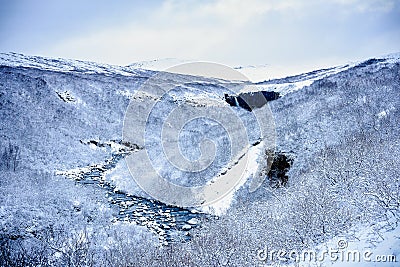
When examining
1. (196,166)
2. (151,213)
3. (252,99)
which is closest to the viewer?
(151,213)

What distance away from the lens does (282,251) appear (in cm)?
1211

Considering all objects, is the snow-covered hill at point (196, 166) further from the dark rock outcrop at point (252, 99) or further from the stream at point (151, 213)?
the dark rock outcrop at point (252, 99)

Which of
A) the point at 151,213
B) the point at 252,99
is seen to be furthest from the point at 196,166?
the point at 252,99

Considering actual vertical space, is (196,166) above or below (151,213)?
above

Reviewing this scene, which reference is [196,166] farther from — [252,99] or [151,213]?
[252,99]

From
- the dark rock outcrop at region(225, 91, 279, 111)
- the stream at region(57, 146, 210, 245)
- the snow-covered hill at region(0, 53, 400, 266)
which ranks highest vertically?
the dark rock outcrop at region(225, 91, 279, 111)

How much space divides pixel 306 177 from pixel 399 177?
9332 millimetres

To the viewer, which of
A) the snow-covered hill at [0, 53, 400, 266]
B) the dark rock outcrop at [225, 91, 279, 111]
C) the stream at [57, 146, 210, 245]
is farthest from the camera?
the dark rock outcrop at [225, 91, 279, 111]

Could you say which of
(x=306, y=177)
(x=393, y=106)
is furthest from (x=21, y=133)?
(x=393, y=106)

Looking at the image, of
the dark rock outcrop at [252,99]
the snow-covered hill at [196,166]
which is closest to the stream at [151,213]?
the snow-covered hill at [196,166]

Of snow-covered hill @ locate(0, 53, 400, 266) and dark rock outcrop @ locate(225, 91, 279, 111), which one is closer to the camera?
snow-covered hill @ locate(0, 53, 400, 266)

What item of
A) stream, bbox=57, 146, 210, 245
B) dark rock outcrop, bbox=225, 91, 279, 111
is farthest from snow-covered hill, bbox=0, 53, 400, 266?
dark rock outcrop, bbox=225, 91, 279, 111

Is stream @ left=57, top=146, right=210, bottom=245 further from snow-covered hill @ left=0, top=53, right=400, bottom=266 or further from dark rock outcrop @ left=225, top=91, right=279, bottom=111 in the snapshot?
dark rock outcrop @ left=225, top=91, right=279, bottom=111

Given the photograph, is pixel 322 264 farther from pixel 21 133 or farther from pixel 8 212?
pixel 21 133
